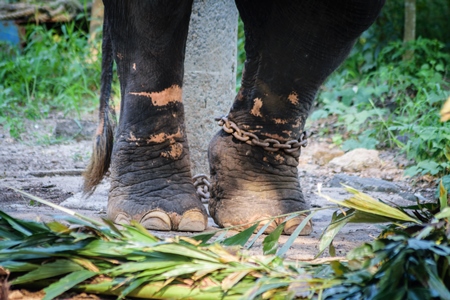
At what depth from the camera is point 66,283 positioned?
1347mm

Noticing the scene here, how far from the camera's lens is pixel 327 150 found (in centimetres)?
480

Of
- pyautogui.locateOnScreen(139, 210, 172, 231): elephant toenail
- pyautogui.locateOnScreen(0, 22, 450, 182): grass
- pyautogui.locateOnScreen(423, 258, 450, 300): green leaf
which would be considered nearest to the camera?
pyautogui.locateOnScreen(423, 258, 450, 300): green leaf

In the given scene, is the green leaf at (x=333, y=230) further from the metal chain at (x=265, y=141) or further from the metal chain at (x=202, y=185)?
the metal chain at (x=202, y=185)

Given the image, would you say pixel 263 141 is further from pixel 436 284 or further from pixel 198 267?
pixel 436 284

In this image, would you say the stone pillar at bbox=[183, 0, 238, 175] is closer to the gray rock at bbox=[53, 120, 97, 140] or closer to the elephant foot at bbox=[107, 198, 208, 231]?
the elephant foot at bbox=[107, 198, 208, 231]

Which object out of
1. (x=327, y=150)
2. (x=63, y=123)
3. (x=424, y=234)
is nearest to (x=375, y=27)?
(x=327, y=150)

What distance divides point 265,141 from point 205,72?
1.21 meters

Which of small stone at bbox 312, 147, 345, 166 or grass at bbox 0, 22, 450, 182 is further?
grass at bbox 0, 22, 450, 182

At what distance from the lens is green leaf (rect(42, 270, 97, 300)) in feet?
4.35

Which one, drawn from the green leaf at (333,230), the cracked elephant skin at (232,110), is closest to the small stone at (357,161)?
the cracked elephant skin at (232,110)

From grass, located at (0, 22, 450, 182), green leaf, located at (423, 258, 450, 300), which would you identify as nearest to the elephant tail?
green leaf, located at (423, 258, 450, 300)

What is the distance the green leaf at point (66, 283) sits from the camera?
1.33m

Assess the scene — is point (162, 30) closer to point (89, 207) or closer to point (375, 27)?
point (89, 207)

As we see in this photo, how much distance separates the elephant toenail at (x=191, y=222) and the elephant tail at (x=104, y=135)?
0.51 meters
